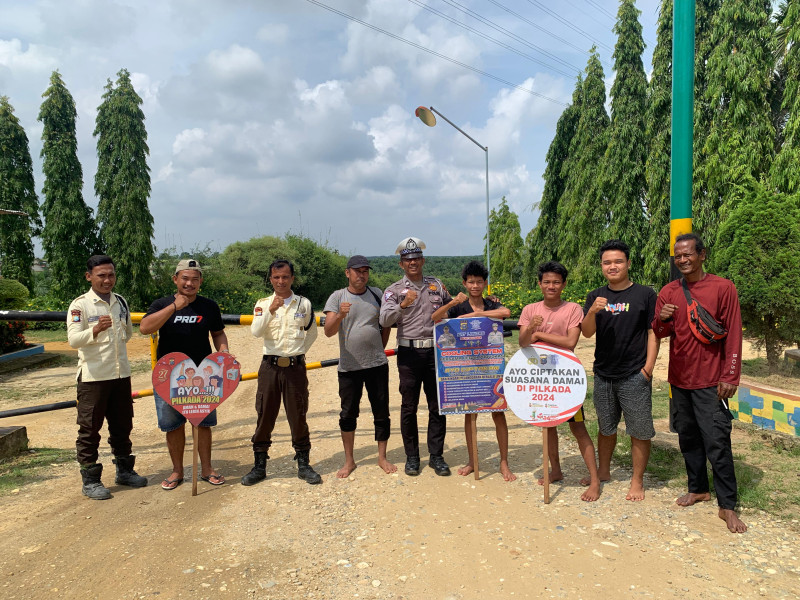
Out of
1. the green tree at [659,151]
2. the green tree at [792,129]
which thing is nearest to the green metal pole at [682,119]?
the green tree at [792,129]

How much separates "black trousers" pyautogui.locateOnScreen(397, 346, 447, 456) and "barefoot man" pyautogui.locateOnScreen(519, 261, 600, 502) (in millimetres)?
875

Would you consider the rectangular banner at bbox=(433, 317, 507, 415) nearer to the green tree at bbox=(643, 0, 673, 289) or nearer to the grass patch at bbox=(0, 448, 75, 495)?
the grass patch at bbox=(0, 448, 75, 495)

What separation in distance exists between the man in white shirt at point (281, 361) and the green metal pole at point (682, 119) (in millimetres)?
3423

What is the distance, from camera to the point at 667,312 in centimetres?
400

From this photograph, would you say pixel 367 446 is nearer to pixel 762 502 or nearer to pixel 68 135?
pixel 762 502

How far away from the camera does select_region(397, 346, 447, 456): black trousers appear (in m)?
4.81

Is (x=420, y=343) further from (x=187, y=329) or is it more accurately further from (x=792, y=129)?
(x=792, y=129)

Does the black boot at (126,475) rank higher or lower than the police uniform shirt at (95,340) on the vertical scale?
lower

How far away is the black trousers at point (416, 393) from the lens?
15.8 feet

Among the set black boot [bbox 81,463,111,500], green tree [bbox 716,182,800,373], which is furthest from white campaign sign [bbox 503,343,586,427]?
green tree [bbox 716,182,800,373]

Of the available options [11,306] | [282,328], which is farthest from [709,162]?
[11,306]

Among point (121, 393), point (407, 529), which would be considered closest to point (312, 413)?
point (121, 393)

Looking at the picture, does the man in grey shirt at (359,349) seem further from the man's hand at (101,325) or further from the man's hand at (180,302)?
the man's hand at (101,325)

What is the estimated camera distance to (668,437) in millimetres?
5465
